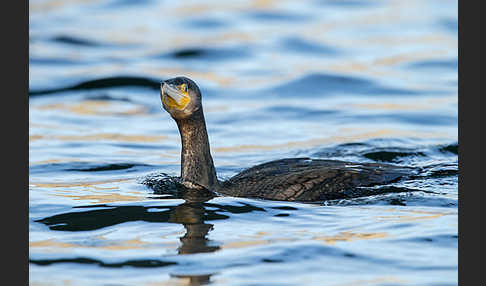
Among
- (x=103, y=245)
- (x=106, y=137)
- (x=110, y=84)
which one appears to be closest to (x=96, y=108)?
(x=110, y=84)

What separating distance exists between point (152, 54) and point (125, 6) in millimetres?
5263

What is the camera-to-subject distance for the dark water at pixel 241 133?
20.2 feet

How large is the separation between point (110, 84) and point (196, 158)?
7.49 meters

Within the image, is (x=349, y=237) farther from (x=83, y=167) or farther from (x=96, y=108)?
(x=96, y=108)

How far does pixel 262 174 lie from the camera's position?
8203mm

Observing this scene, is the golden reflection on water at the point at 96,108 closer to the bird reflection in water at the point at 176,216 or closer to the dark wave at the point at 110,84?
the dark wave at the point at 110,84

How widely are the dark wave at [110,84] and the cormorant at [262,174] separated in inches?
282

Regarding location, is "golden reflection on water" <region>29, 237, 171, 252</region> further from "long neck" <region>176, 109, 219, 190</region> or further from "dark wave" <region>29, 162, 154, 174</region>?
"dark wave" <region>29, 162, 154, 174</region>

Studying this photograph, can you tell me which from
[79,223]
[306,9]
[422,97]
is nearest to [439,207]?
[79,223]

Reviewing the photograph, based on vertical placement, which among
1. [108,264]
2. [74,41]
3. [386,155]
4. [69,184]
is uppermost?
[74,41]

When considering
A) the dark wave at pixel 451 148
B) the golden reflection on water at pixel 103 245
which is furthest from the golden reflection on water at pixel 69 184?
the dark wave at pixel 451 148

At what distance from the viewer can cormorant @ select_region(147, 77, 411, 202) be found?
775 cm

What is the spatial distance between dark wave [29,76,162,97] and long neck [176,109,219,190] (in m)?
7.13

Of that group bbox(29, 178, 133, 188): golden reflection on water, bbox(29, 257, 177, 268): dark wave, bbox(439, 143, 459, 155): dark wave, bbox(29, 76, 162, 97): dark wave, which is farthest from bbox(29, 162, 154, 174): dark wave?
bbox(29, 76, 162, 97): dark wave
